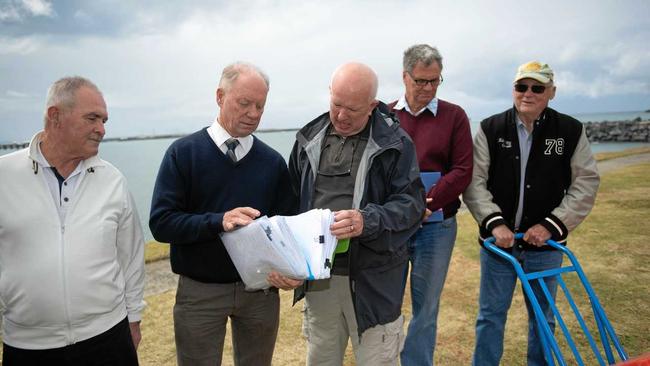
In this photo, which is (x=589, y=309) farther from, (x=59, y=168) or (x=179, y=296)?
(x=59, y=168)

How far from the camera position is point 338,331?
2.81m

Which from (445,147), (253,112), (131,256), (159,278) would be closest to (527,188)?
(445,147)

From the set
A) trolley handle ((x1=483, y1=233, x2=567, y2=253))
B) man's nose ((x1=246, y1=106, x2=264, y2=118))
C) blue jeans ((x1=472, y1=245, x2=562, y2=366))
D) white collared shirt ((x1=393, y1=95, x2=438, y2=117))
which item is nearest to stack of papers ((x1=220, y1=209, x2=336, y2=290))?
man's nose ((x1=246, y1=106, x2=264, y2=118))

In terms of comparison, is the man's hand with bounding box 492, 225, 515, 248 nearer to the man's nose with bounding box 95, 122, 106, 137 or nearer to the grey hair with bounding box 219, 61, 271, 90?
the grey hair with bounding box 219, 61, 271, 90

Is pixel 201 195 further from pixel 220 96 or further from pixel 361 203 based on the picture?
pixel 361 203

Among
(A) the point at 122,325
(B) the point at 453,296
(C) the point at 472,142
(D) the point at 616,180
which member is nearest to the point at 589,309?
(B) the point at 453,296

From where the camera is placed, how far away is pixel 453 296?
5.46m

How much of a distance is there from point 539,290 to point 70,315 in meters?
3.56

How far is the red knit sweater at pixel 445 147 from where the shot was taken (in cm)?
327

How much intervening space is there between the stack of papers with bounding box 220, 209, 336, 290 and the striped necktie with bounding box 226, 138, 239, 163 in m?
0.58

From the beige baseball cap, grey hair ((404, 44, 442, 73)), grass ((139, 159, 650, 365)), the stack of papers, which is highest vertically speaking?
grey hair ((404, 44, 442, 73))

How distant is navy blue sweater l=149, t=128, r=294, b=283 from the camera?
2.47 metres

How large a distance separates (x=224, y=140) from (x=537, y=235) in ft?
8.15

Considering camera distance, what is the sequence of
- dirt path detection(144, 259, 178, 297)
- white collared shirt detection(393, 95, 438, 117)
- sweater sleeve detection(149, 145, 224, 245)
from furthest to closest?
dirt path detection(144, 259, 178, 297) → white collared shirt detection(393, 95, 438, 117) → sweater sleeve detection(149, 145, 224, 245)
